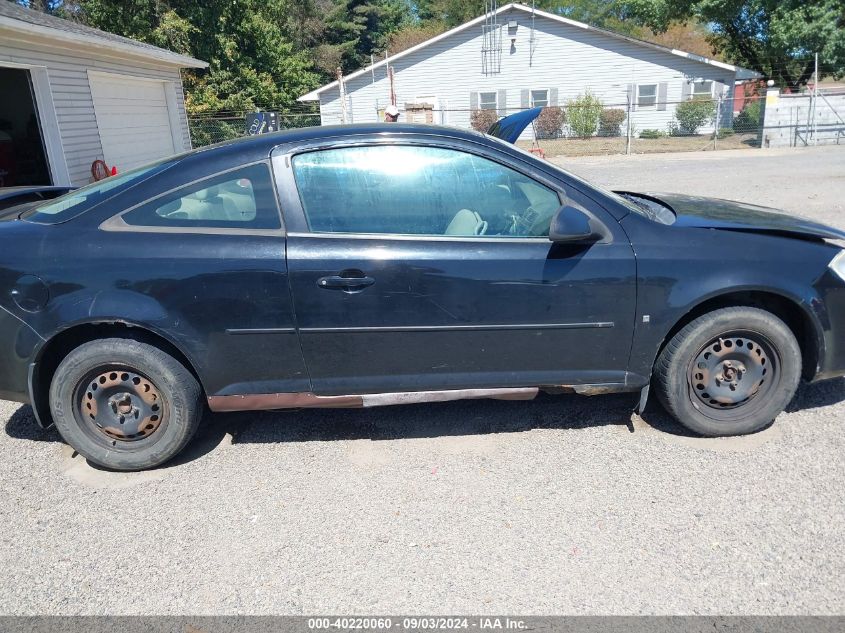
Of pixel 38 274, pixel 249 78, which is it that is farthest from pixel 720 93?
pixel 38 274

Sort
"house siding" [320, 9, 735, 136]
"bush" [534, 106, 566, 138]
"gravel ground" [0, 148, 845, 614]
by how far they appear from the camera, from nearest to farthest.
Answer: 1. "gravel ground" [0, 148, 845, 614]
2. "bush" [534, 106, 566, 138]
3. "house siding" [320, 9, 735, 136]

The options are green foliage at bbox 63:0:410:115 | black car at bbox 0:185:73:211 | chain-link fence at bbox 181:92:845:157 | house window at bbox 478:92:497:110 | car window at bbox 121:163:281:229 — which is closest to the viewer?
car window at bbox 121:163:281:229

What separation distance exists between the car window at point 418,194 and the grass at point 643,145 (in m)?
22.3

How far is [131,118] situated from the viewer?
Result: 13398 millimetres

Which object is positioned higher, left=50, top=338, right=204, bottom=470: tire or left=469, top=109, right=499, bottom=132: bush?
left=469, top=109, right=499, bottom=132: bush

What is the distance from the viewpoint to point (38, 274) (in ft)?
10.6

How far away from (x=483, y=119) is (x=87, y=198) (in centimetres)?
2751

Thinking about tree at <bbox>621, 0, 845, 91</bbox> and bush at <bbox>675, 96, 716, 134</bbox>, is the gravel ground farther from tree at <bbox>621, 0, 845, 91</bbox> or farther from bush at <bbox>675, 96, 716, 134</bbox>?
bush at <bbox>675, 96, 716, 134</bbox>

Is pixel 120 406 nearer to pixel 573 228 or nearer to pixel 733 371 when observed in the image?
pixel 573 228

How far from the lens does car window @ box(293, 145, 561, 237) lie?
330 cm

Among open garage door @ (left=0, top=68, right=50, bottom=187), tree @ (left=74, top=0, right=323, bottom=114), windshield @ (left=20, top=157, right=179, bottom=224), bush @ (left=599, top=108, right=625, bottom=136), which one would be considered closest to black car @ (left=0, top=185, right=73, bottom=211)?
windshield @ (left=20, top=157, right=179, bottom=224)

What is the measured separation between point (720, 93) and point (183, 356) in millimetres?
30902

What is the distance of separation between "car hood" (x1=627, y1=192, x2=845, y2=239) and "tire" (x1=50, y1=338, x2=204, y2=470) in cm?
278

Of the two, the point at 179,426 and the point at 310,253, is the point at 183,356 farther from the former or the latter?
the point at 310,253
